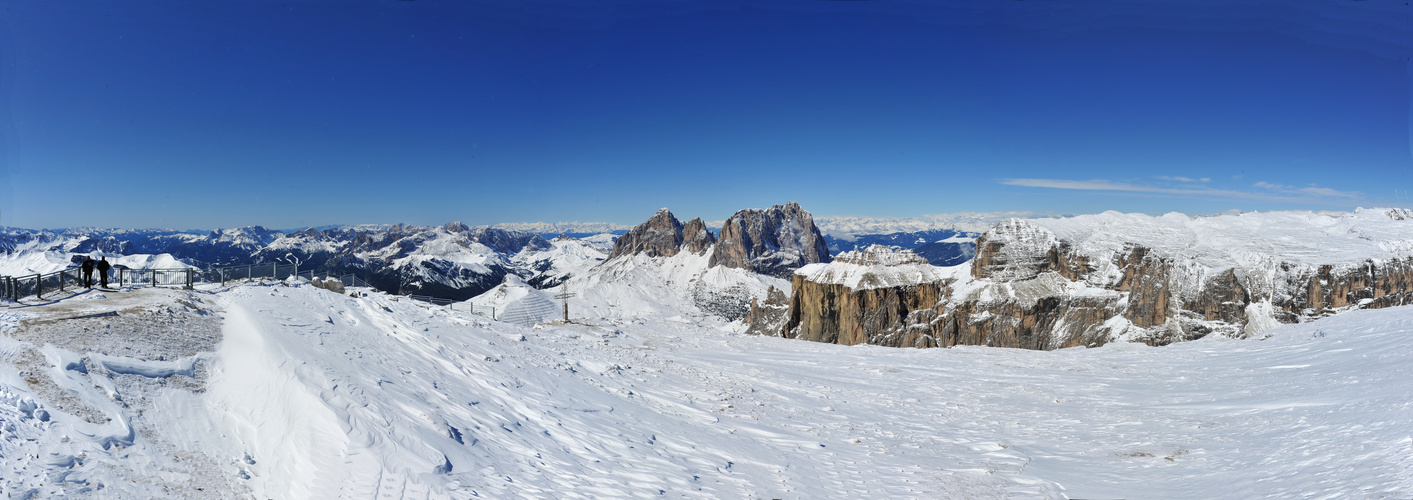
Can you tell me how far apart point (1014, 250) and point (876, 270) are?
61.8 ft

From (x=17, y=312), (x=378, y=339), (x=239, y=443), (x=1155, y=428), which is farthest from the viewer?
(x=378, y=339)

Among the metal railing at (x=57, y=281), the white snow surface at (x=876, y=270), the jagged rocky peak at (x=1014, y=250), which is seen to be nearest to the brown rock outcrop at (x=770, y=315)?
the white snow surface at (x=876, y=270)

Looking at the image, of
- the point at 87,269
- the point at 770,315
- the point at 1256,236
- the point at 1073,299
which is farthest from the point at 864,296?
the point at 87,269

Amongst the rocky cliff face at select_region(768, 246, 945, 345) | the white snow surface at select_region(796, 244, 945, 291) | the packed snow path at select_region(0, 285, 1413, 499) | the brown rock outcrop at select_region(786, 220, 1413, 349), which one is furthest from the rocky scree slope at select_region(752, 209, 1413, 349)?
the packed snow path at select_region(0, 285, 1413, 499)

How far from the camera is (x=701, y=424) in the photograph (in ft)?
52.6

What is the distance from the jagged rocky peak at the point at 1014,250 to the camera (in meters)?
60.5

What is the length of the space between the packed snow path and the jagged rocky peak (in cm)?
3739

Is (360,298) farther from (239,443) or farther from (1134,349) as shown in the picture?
(1134,349)

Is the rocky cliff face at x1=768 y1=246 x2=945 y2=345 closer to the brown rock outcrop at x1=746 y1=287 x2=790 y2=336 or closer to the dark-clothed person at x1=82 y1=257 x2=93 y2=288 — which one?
the brown rock outcrop at x1=746 y1=287 x2=790 y2=336

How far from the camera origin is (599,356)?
2600cm

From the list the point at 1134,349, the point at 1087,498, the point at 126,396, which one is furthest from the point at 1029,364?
the point at 126,396

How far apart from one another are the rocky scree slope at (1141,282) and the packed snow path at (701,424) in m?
24.4

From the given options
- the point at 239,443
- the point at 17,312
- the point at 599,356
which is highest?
the point at 17,312

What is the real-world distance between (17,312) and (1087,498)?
25.1 meters
